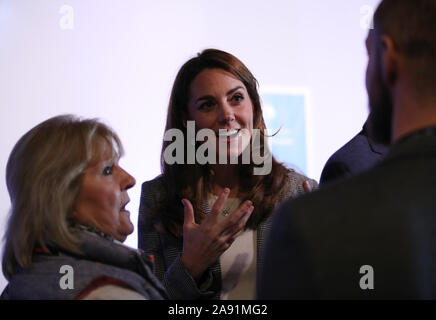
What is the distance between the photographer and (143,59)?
8.57 ft

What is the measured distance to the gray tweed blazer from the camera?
153cm

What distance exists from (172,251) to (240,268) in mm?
220

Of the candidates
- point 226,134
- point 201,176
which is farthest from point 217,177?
point 226,134

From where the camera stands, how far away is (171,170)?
6.23ft

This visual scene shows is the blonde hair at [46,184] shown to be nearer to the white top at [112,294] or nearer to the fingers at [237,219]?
the white top at [112,294]

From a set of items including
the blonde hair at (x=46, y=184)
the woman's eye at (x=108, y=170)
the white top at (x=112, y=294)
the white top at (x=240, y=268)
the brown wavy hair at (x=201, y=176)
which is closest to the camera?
the white top at (x=112, y=294)

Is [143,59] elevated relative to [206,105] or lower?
elevated

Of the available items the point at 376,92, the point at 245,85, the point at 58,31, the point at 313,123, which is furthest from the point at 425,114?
the point at 58,31

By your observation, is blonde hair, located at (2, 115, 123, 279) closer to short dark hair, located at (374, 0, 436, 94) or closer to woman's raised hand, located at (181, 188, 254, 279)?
woman's raised hand, located at (181, 188, 254, 279)

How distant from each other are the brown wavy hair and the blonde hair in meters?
0.55

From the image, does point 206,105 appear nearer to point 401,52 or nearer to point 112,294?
point 112,294

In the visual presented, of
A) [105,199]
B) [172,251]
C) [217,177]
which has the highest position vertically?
[217,177]

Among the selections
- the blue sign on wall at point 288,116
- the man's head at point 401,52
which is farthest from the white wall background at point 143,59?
the man's head at point 401,52

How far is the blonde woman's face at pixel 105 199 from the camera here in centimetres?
126
